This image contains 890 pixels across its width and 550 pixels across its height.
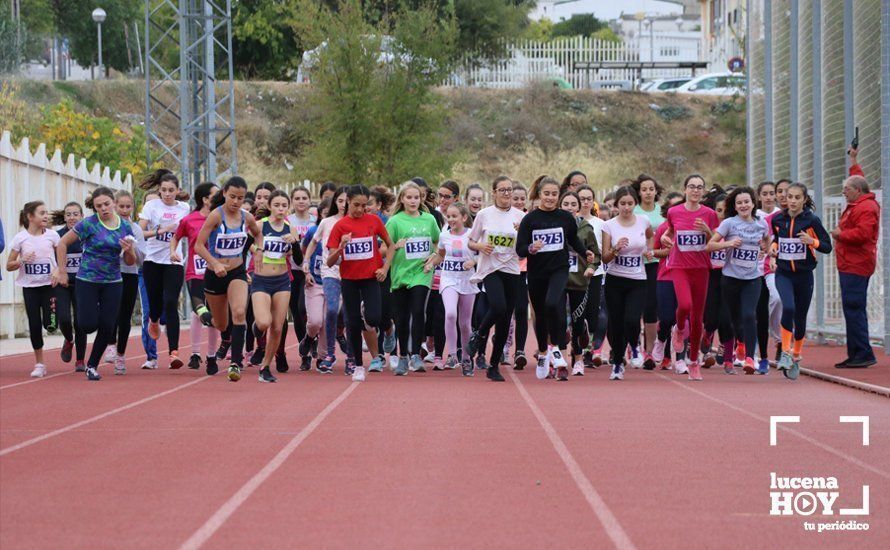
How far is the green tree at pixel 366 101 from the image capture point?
136ft

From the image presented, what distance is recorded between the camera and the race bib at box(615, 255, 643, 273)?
16047 millimetres

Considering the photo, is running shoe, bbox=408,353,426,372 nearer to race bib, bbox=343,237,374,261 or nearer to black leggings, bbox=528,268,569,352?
black leggings, bbox=528,268,569,352

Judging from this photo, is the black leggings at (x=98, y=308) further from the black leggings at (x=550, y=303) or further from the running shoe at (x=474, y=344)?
the black leggings at (x=550, y=303)

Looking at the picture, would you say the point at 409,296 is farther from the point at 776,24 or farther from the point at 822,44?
the point at 776,24

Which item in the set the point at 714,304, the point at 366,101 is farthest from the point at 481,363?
the point at 366,101

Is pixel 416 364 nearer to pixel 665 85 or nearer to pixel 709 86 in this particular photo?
pixel 709 86

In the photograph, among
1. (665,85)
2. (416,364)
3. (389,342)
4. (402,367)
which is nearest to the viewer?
(402,367)

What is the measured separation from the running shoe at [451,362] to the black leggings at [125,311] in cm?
363

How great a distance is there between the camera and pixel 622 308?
52.6 ft

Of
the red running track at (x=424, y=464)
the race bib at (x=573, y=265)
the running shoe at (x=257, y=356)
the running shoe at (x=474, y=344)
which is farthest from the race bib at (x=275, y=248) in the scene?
the race bib at (x=573, y=265)

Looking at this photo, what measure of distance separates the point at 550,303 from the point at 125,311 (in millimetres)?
4679

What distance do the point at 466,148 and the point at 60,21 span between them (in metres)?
32.5

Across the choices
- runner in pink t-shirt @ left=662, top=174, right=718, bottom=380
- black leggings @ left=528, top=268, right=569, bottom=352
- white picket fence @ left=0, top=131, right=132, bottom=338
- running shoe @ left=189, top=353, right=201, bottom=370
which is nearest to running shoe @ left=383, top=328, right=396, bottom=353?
running shoe @ left=189, top=353, right=201, bottom=370

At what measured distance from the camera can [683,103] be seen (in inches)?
2771
